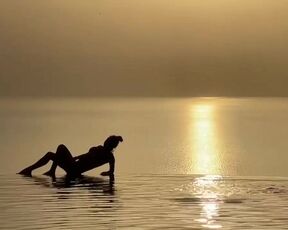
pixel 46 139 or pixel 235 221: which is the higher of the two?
pixel 46 139

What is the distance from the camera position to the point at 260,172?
62.2ft

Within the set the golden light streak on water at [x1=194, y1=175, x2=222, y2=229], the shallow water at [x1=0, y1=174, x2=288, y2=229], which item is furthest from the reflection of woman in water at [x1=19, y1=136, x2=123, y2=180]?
the golden light streak on water at [x1=194, y1=175, x2=222, y2=229]

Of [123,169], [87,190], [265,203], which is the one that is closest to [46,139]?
[123,169]

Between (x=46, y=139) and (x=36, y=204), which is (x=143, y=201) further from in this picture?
(x=46, y=139)

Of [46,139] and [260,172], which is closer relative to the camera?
[260,172]

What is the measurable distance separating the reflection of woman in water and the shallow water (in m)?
0.27

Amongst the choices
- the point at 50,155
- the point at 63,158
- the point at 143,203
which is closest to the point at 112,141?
the point at 63,158

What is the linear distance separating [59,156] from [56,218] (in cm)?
473

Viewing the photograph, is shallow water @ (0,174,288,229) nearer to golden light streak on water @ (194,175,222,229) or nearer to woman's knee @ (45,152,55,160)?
golden light streak on water @ (194,175,222,229)

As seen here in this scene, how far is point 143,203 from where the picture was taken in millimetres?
11625

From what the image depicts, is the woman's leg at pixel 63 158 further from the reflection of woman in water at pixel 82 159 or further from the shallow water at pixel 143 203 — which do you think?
the shallow water at pixel 143 203

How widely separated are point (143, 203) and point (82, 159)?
3.62 metres

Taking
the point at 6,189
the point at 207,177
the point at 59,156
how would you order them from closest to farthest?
the point at 6,189 < the point at 59,156 < the point at 207,177

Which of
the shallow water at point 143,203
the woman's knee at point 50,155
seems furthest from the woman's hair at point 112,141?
the woman's knee at point 50,155
